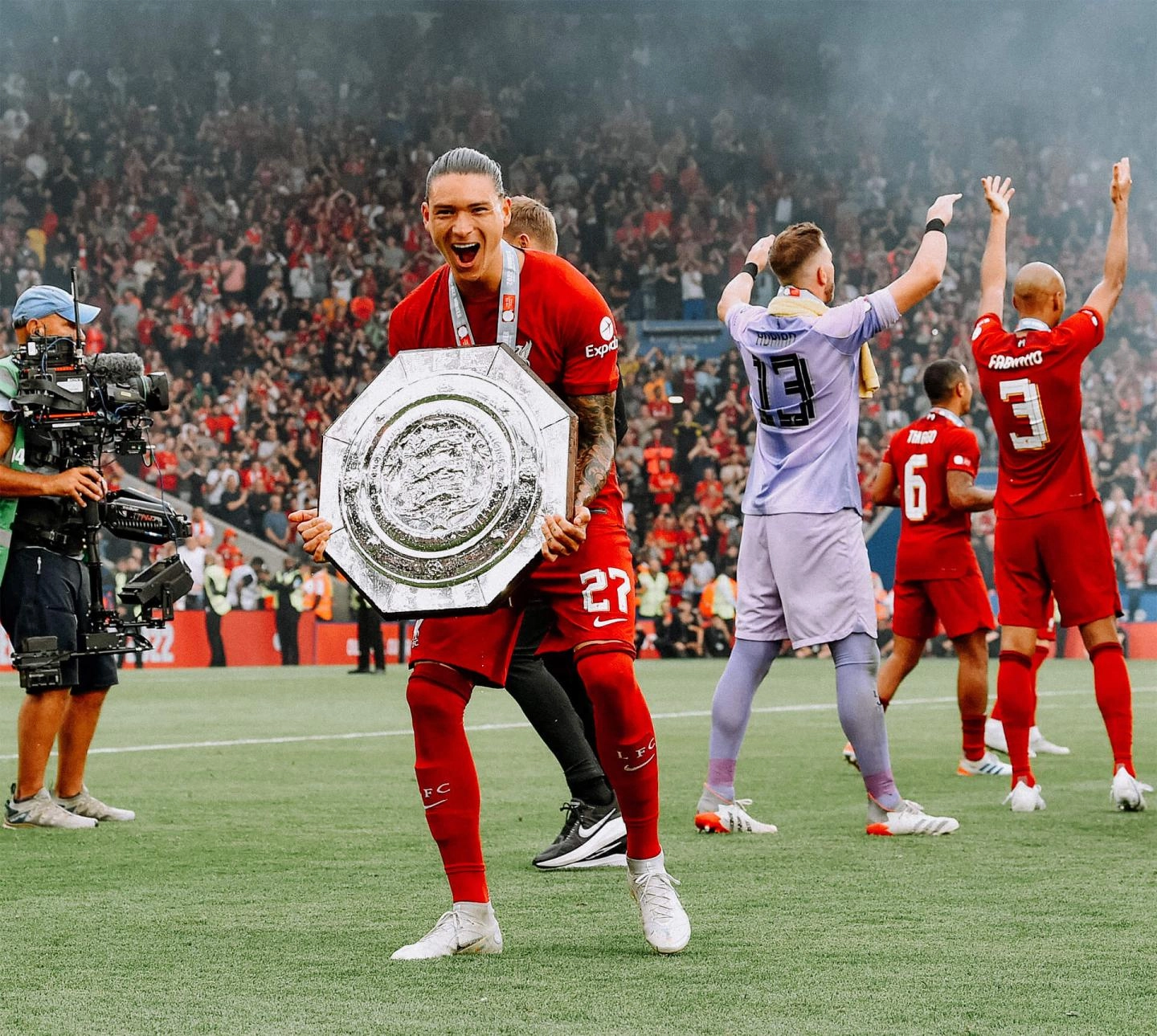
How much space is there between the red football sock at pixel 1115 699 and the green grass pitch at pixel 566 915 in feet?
1.02

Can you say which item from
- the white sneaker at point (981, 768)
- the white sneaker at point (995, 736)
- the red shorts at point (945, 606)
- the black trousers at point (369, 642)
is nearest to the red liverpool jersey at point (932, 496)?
the red shorts at point (945, 606)

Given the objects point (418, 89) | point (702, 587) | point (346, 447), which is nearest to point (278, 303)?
point (418, 89)

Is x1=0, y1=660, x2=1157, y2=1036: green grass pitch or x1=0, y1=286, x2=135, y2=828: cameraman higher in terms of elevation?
x1=0, y1=286, x2=135, y2=828: cameraman

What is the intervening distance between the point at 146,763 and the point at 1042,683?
1041cm

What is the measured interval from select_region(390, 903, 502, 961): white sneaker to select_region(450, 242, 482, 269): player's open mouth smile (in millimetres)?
1575

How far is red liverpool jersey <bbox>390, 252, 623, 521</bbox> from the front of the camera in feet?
14.1

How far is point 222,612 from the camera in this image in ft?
75.6

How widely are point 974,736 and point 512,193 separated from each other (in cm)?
2158

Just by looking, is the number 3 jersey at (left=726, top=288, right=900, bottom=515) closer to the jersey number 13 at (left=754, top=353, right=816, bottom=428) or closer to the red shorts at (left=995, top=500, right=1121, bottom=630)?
the jersey number 13 at (left=754, top=353, right=816, bottom=428)

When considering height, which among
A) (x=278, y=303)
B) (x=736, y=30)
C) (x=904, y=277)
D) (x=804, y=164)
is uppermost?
(x=736, y=30)

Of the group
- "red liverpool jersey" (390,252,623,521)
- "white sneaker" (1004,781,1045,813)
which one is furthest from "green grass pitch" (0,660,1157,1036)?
"red liverpool jersey" (390,252,623,521)

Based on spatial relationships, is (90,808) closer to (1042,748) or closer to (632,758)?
(632,758)

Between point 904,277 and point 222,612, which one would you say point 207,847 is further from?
point 222,612

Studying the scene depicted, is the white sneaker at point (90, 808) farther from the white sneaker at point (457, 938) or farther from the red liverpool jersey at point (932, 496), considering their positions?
the red liverpool jersey at point (932, 496)
